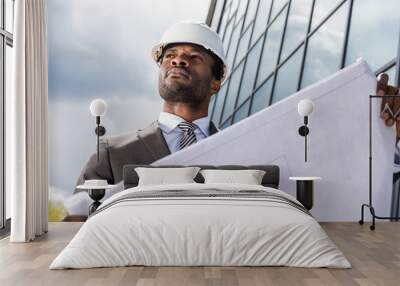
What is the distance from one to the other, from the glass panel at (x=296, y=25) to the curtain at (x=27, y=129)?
10.4 ft

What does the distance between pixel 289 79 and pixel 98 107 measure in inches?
98.0

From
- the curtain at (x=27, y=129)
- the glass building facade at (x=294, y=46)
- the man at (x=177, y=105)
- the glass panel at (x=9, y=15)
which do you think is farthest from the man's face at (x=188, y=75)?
the glass panel at (x=9, y=15)

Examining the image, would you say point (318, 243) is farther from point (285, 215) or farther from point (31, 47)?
point (31, 47)

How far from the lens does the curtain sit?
586 cm

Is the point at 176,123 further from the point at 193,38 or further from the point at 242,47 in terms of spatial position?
the point at 242,47

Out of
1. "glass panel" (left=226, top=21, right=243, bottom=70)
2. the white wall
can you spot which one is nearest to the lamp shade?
the white wall

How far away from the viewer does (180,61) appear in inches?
291

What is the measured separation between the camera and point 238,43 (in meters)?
7.91

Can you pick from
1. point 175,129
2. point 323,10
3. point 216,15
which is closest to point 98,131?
point 175,129

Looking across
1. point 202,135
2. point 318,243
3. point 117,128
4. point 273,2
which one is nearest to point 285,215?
point 318,243

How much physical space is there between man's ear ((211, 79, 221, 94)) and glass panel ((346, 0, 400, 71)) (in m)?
1.72

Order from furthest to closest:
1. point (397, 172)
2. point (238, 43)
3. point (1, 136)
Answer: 1. point (238, 43)
2. point (397, 172)
3. point (1, 136)

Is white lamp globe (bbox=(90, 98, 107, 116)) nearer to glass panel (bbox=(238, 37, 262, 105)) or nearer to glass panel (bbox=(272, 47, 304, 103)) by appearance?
glass panel (bbox=(238, 37, 262, 105))

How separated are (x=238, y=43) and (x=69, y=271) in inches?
177
